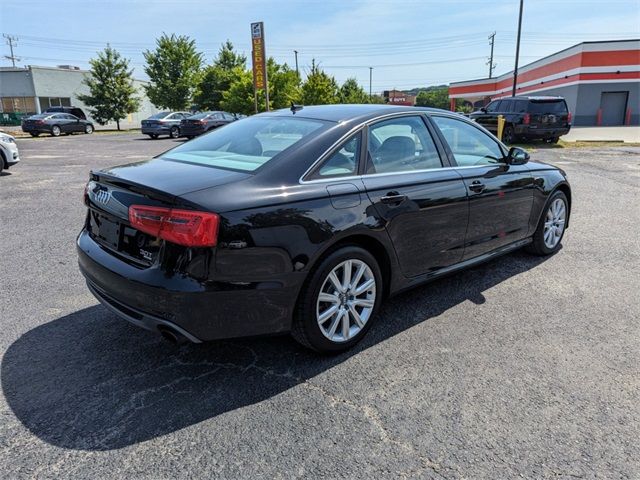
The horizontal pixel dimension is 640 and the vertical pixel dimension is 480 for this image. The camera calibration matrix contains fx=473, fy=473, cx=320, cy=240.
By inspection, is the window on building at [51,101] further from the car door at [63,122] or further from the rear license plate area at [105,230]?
the rear license plate area at [105,230]

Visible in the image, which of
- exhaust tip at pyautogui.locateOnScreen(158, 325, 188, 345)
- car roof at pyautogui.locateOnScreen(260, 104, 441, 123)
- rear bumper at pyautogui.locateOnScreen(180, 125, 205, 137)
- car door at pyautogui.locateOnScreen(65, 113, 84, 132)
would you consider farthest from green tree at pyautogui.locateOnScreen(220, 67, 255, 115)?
exhaust tip at pyautogui.locateOnScreen(158, 325, 188, 345)

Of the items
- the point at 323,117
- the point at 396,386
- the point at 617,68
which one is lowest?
the point at 396,386

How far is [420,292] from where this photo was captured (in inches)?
167

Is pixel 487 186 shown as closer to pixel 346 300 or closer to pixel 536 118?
pixel 346 300

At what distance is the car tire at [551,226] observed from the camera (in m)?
4.99

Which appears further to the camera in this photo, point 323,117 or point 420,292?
point 420,292

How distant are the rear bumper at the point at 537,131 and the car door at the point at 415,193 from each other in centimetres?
1560

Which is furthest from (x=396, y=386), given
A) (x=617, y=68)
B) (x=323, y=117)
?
(x=617, y=68)

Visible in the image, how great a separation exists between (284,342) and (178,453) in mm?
1196

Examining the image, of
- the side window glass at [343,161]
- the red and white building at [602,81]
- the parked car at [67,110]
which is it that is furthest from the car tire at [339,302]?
the red and white building at [602,81]

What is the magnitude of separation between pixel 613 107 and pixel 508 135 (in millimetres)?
23717

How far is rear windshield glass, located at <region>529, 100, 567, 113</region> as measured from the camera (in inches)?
687

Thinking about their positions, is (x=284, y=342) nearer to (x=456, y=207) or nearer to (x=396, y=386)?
(x=396, y=386)

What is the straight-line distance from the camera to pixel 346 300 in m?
3.10
